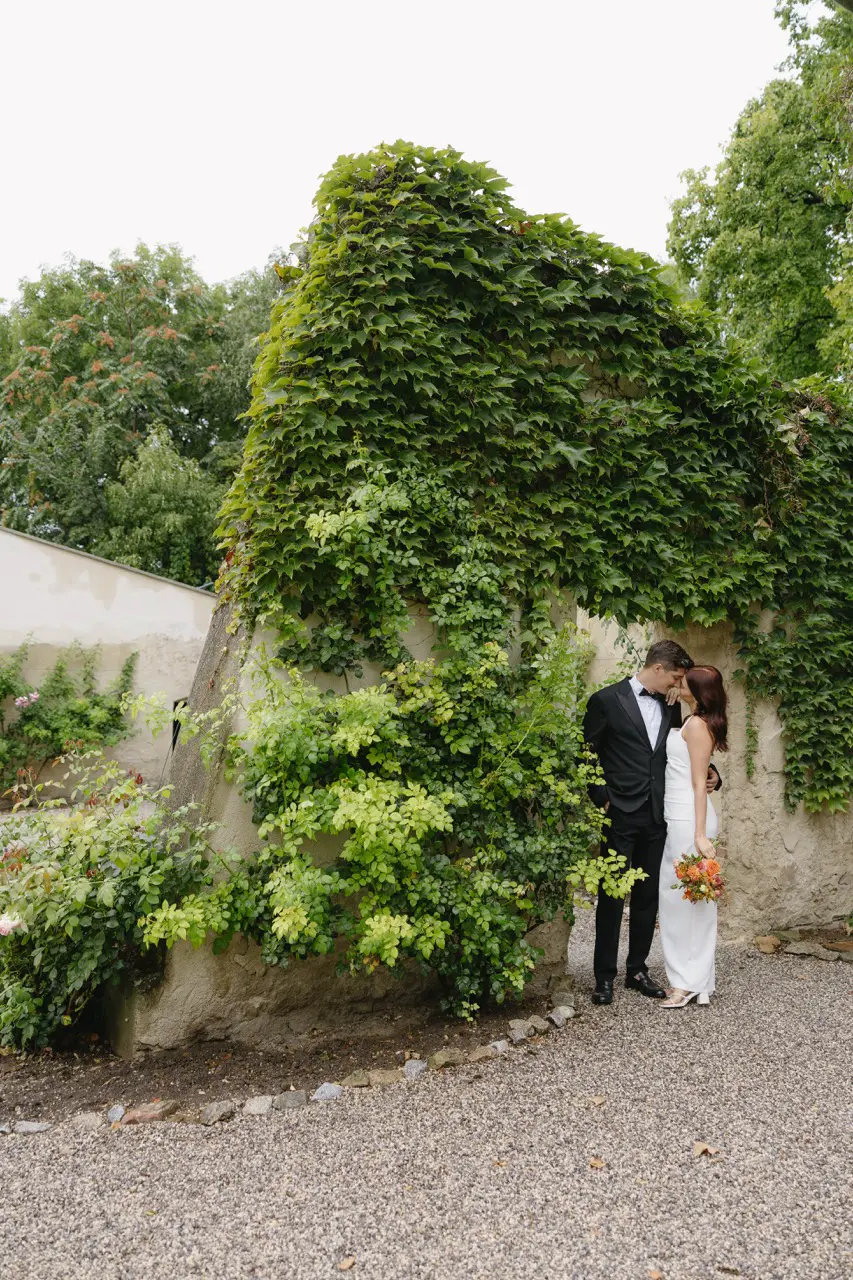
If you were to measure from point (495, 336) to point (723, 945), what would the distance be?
14.4ft

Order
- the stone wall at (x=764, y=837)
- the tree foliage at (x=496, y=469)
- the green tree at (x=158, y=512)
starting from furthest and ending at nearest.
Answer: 1. the green tree at (x=158, y=512)
2. the stone wall at (x=764, y=837)
3. the tree foliage at (x=496, y=469)

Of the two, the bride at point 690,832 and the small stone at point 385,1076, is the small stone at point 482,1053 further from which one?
the bride at point 690,832

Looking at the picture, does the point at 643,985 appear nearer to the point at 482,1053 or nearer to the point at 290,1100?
the point at 482,1053

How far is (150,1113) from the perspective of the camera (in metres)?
3.29

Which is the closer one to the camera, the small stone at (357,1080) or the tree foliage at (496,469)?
the small stone at (357,1080)

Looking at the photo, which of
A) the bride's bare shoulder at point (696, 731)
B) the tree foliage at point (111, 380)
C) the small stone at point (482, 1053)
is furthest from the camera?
the tree foliage at point (111, 380)

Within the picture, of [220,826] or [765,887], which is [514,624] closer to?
[220,826]

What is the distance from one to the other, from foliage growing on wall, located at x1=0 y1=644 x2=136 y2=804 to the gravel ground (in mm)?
8564

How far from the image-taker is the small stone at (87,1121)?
3198 mm

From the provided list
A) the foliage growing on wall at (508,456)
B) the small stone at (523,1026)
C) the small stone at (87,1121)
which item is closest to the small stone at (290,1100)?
the small stone at (87,1121)

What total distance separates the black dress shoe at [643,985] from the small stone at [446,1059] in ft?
4.28

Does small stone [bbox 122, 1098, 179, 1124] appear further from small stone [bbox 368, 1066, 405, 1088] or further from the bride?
the bride

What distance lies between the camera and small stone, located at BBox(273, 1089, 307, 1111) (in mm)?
3327

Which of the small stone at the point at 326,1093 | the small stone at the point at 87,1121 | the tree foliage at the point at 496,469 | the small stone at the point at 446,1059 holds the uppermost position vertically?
the tree foliage at the point at 496,469
